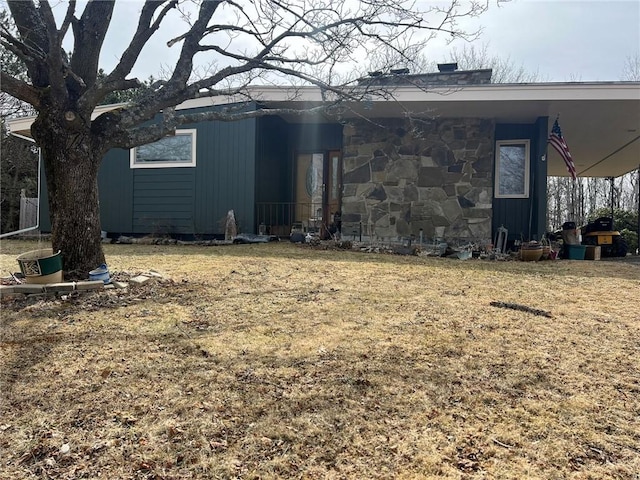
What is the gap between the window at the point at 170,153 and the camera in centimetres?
945

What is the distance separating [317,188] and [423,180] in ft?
8.07

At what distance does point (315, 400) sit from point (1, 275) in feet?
14.1

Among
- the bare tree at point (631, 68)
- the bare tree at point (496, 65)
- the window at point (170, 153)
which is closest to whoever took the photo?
the window at point (170, 153)

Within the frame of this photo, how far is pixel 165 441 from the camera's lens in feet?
5.87

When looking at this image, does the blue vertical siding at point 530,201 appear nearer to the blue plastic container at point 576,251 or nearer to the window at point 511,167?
the window at point 511,167

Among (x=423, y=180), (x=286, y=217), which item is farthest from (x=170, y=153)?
(x=423, y=180)

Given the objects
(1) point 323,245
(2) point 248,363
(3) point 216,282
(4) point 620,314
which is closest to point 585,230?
(1) point 323,245

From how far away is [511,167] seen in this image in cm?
914

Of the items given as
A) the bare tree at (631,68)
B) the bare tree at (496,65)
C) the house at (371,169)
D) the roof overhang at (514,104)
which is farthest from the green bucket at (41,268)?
the bare tree at (631,68)

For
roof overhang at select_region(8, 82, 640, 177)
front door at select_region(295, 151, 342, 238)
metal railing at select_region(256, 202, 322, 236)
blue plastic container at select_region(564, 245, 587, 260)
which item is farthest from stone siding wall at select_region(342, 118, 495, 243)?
blue plastic container at select_region(564, 245, 587, 260)

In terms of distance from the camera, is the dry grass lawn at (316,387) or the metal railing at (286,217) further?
the metal railing at (286,217)

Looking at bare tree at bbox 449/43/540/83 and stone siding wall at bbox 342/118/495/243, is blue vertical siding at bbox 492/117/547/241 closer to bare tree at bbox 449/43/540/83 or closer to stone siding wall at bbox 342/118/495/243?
stone siding wall at bbox 342/118/495/243

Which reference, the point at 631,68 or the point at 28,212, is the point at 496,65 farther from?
the point at 28,212

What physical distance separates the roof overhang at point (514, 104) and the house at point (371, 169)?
4cm
